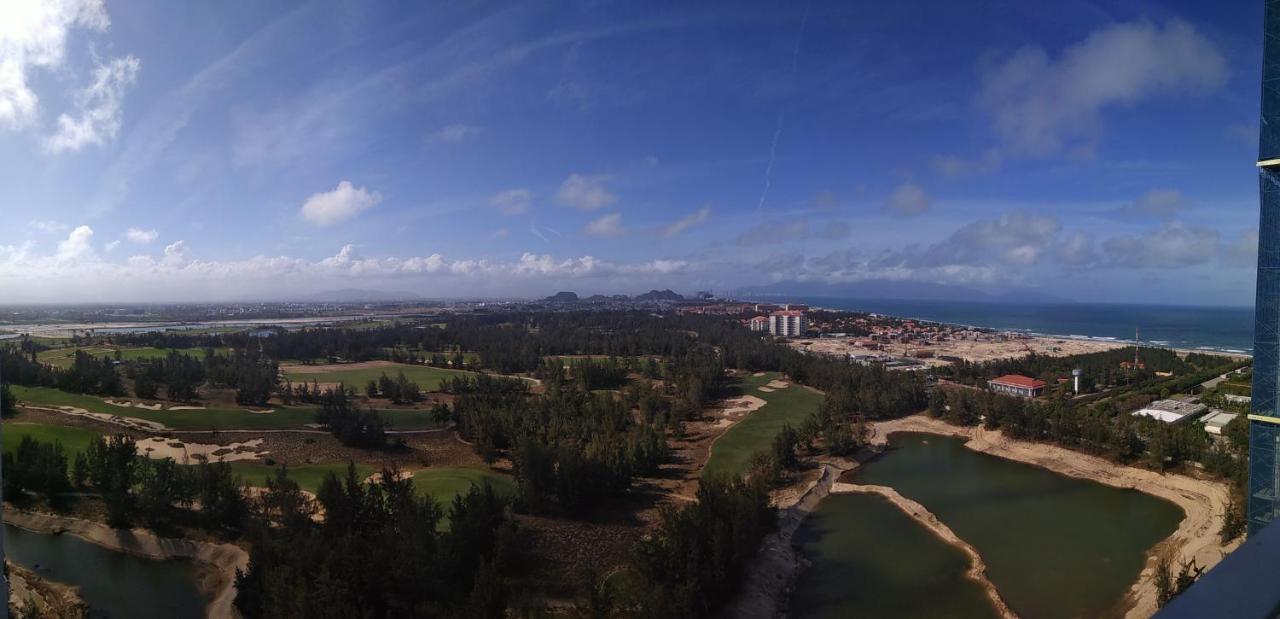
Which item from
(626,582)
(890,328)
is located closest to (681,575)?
(626,582)

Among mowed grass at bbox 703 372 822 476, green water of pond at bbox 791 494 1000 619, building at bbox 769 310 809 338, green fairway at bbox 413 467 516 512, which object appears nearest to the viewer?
green water of pond at bbox 791 494 1000 619

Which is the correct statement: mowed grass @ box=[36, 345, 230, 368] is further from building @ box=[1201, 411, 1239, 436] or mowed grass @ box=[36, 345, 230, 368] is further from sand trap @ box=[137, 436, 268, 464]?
building @ box=[1201, 411, 1239, 436]

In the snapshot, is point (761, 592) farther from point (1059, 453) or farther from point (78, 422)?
point (78, 422)

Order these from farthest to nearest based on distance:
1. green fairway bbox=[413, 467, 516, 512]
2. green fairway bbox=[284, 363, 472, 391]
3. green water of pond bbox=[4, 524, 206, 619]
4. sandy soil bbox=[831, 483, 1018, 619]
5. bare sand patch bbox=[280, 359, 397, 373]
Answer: bare sand patch bbox=[280, 359, 397, 373] < green fairway bbox=[284, 363, 472, 391] < green fairway bbox=[413, 467, 516, 512] < sandy soil bbox=[831, 483, 1018, 619] < green water of pond bbox=[4, 524, 206, 619]

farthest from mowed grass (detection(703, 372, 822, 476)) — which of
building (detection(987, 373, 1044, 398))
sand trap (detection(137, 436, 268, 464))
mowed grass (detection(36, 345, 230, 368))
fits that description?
mowed grass (detection(36, 345, 230, 368))

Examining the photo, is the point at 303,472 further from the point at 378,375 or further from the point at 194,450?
the point at 378,375

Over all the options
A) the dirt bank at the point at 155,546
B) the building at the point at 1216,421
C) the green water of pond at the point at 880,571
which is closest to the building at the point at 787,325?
the building at the point at 1216,421
